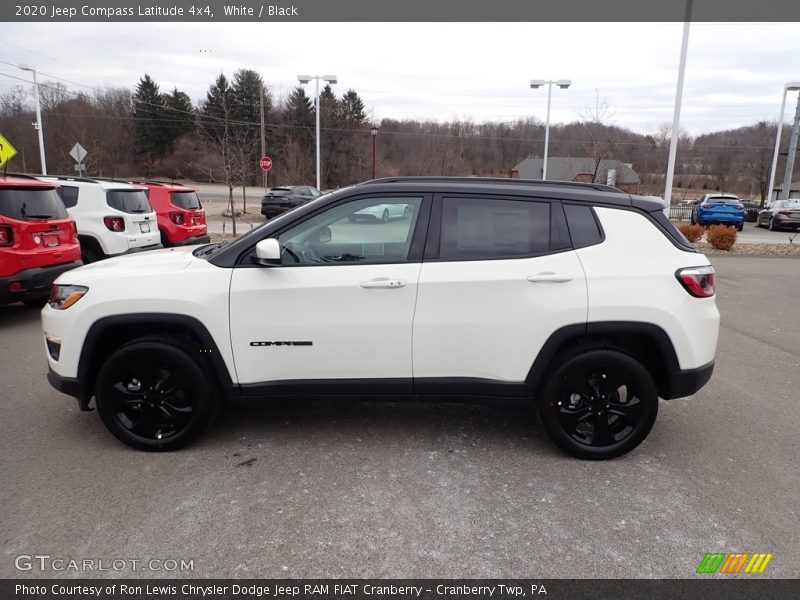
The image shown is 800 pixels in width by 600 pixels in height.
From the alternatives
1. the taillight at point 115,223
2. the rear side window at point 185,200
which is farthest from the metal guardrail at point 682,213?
the taillight at point 115,223

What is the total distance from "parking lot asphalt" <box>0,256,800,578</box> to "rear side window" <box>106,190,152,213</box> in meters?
5.66

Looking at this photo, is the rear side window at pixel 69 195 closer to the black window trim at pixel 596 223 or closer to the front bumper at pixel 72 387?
the front bumper at pixel 72 387

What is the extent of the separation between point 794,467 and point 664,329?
4.38ft

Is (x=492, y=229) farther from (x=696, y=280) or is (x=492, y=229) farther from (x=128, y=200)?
(x=128, y=200)

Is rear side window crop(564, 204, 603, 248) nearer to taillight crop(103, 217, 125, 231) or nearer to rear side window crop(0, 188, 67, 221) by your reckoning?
rear side window crop(0, 188, 67, 221)

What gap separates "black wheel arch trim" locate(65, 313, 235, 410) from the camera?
3.41 metres

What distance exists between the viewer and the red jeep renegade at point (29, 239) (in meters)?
6.41

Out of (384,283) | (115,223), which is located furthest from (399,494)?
(115,223)

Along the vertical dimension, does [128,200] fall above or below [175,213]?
above

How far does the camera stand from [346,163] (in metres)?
65.6

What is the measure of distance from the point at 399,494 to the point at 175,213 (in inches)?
423

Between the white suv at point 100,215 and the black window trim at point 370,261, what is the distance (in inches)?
280

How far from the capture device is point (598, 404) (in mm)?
3525
